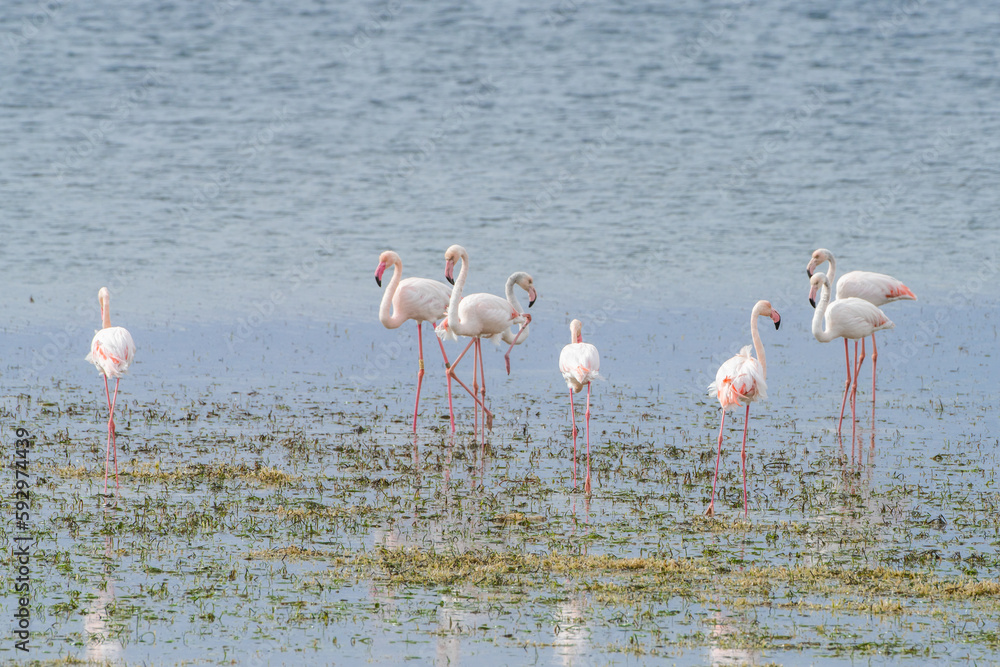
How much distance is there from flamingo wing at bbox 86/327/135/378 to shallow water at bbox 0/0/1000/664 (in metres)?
0.63

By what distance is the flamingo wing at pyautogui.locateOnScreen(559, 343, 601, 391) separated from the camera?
10.1 meters

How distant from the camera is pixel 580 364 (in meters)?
10.1

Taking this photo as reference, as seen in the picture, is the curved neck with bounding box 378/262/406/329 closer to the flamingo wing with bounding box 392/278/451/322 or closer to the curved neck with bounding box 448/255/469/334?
the flamingo wing with bounding box 392/278/451/322

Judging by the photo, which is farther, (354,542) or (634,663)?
(354,542)

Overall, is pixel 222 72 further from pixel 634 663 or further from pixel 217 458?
pixel 634 663

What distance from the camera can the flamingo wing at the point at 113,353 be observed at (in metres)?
10.0

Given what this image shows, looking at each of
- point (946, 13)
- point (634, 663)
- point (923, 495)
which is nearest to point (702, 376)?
point (923, 495)

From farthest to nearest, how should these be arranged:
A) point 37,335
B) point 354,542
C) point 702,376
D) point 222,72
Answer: point 222,72, point 37,335, point 702,376, point 354,542

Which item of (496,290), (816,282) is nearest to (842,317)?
(816,282)

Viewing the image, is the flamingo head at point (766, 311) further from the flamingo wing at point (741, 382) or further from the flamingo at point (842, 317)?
the flamingo at point (842, 317)

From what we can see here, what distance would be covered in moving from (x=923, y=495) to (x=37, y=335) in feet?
33.4

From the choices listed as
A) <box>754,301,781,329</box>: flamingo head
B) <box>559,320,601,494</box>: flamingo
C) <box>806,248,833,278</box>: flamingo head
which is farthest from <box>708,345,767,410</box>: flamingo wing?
<box>806,248,833,278</box>: flamingo head

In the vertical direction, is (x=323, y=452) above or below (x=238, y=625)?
above

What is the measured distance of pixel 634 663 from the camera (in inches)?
240
